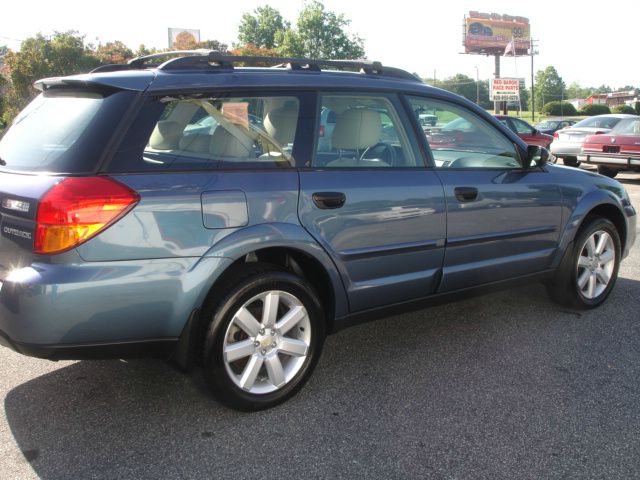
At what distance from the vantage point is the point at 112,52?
49.8 m

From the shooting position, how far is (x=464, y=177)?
3.72m

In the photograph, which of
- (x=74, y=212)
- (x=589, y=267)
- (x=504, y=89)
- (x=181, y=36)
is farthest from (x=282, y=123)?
(x=181, y=36)

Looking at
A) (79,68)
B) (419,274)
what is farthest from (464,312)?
(79,68)

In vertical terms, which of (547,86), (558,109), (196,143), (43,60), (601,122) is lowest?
(196,143)

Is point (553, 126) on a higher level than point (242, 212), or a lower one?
higher

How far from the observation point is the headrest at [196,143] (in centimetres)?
283

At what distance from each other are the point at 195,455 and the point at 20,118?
1990 mm

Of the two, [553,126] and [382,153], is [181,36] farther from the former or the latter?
[382,153]

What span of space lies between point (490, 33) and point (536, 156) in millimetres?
88197

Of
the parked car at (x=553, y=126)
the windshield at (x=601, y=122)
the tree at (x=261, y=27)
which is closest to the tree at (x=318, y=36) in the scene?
the tree at (x=261, y=27)

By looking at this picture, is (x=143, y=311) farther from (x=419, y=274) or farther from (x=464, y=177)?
(x=464, y=177)

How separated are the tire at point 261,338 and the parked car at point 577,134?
12.5m

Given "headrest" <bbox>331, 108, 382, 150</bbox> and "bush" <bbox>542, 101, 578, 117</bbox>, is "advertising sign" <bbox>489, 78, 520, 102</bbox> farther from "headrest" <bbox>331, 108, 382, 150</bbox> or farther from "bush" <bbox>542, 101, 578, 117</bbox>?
"bush" <bbox>542, 101, 578, 117</bbox>

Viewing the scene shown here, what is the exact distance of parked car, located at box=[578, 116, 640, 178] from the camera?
12453 millimetres
